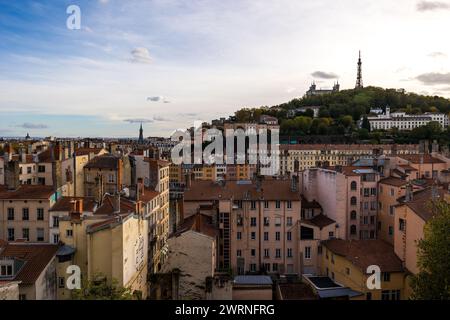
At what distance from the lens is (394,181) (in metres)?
42.7

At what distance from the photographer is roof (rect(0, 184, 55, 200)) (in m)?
33.1

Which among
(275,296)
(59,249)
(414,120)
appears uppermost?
(414,120)

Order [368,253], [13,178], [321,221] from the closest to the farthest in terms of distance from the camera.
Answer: [368,253] < [13,178] < [321,221]

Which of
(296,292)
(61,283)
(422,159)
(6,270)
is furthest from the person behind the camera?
(422,159)

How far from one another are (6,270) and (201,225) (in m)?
16.5

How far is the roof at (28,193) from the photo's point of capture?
33.1m

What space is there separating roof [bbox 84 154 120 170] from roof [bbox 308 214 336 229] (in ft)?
61.6

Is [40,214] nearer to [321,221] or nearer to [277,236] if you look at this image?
[277,236]

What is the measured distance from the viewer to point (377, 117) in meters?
177

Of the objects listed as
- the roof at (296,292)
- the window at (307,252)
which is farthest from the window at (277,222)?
the roof at (296,292)

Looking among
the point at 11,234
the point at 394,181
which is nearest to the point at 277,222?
the point at 394,181

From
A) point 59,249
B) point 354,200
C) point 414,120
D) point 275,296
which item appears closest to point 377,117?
point 414,120
